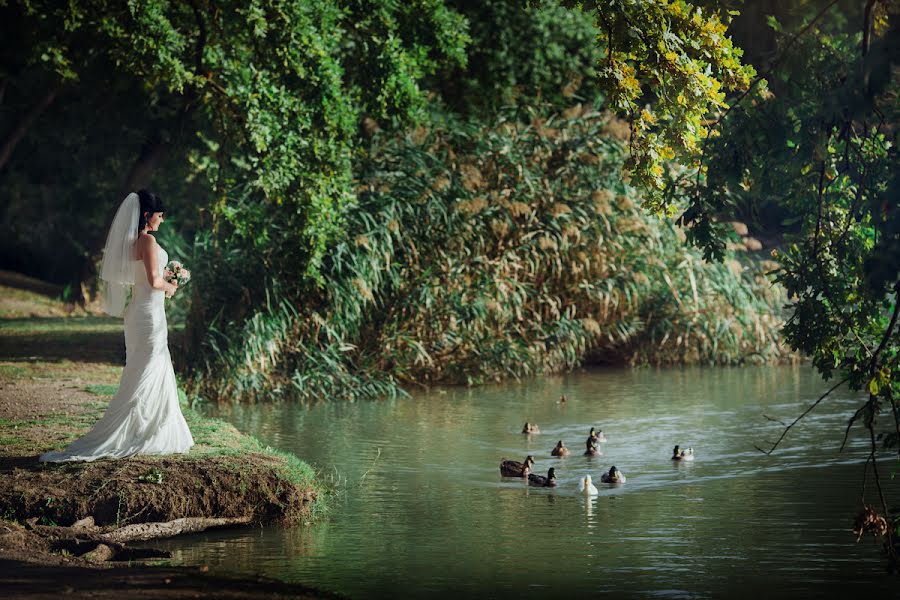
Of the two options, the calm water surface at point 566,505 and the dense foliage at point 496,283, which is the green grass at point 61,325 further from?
the calm water surface at point 566,505

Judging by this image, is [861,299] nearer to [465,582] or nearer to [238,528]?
[465,582]

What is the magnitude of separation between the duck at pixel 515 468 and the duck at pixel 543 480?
21 centimetres

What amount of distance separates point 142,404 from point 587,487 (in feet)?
12.6

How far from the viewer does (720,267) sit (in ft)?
69.4

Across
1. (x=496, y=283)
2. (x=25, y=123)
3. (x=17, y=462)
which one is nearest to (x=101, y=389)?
(x=17, y=462)

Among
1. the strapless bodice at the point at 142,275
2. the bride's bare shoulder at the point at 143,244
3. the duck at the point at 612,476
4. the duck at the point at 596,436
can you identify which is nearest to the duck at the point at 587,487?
the duck at the point at 612,476

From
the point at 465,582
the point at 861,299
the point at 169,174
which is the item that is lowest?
the point at 465,582

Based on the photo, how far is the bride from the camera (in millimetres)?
10117

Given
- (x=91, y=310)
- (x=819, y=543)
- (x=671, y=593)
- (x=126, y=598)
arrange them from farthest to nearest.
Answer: (x=91, y=310), (x=819, y=543), (x=671, y=593), (x=126, y=598)

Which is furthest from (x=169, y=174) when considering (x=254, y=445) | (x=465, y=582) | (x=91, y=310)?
(x=465, y=582)

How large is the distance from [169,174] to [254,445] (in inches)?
691

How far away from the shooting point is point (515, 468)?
11.9 meters

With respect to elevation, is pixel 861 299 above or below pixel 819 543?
above

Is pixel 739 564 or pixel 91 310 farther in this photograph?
pixel 91 310
